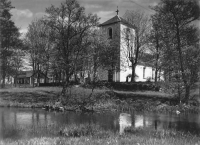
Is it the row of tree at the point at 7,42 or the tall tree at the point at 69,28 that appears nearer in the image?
the row of tree at the point at 7,42

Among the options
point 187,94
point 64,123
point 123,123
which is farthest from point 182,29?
point 64,123

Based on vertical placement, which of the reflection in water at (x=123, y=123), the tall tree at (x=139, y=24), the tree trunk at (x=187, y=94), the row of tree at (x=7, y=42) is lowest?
the reflection in water at (x=123, y=123)

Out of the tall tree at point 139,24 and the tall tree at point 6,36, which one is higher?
the tall tree at point 139,24

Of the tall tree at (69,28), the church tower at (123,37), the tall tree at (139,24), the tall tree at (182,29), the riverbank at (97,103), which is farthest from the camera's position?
the church tower at (123,37)

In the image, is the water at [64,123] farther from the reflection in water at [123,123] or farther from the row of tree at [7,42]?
the row of tree at [7,42]

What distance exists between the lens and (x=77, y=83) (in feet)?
92.4

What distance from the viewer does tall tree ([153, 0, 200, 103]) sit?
2122 cm

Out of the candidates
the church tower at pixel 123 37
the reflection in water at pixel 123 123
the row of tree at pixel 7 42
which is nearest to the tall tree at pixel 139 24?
the church tower at pixel 123 37

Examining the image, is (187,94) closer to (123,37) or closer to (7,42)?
(7,42)

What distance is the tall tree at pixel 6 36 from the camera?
20938 millimetres

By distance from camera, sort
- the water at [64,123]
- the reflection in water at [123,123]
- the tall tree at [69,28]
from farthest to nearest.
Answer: the tall tree at [69,28], the reflection in water at [123,123], the water at [64,123]

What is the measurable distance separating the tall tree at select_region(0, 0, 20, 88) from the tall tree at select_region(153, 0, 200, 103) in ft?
44.0

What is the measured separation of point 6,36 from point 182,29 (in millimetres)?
16534

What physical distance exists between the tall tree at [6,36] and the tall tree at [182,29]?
528 inches
